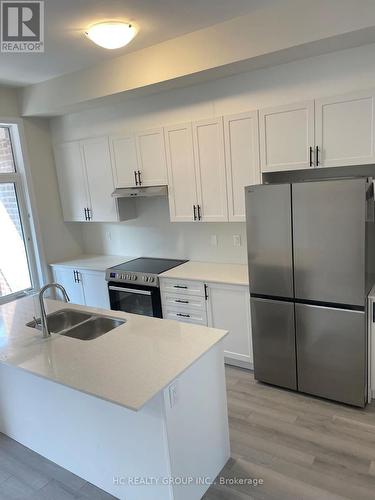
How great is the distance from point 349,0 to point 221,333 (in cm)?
222

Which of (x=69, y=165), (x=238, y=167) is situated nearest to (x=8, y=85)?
(x=69, y=165)

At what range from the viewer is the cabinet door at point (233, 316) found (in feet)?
10.9

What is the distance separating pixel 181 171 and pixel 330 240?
163 cm

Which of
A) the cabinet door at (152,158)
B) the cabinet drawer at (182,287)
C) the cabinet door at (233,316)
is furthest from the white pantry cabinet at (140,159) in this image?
the cabinet door at (233,316)

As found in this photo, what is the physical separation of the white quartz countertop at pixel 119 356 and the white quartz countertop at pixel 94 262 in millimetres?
1728

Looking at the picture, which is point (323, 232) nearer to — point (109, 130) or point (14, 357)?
point (14, 357)

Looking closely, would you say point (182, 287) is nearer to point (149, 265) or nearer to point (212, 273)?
point (212, 273)

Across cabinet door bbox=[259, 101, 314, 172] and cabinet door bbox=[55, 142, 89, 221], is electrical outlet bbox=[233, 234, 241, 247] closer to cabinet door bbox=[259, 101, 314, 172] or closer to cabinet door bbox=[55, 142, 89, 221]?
cabinet door bbox=[259, 101, 314, 172]

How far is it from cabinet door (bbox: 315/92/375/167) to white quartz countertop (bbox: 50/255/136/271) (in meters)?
2.62

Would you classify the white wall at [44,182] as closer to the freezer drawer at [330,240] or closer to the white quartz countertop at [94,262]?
the white quartz countertop at [94,262]

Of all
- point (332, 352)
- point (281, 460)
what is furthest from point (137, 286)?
point (281, 460)

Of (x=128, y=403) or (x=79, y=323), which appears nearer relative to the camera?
(x=128, y=403)

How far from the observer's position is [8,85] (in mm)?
4102

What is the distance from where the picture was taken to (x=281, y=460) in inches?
93.1
